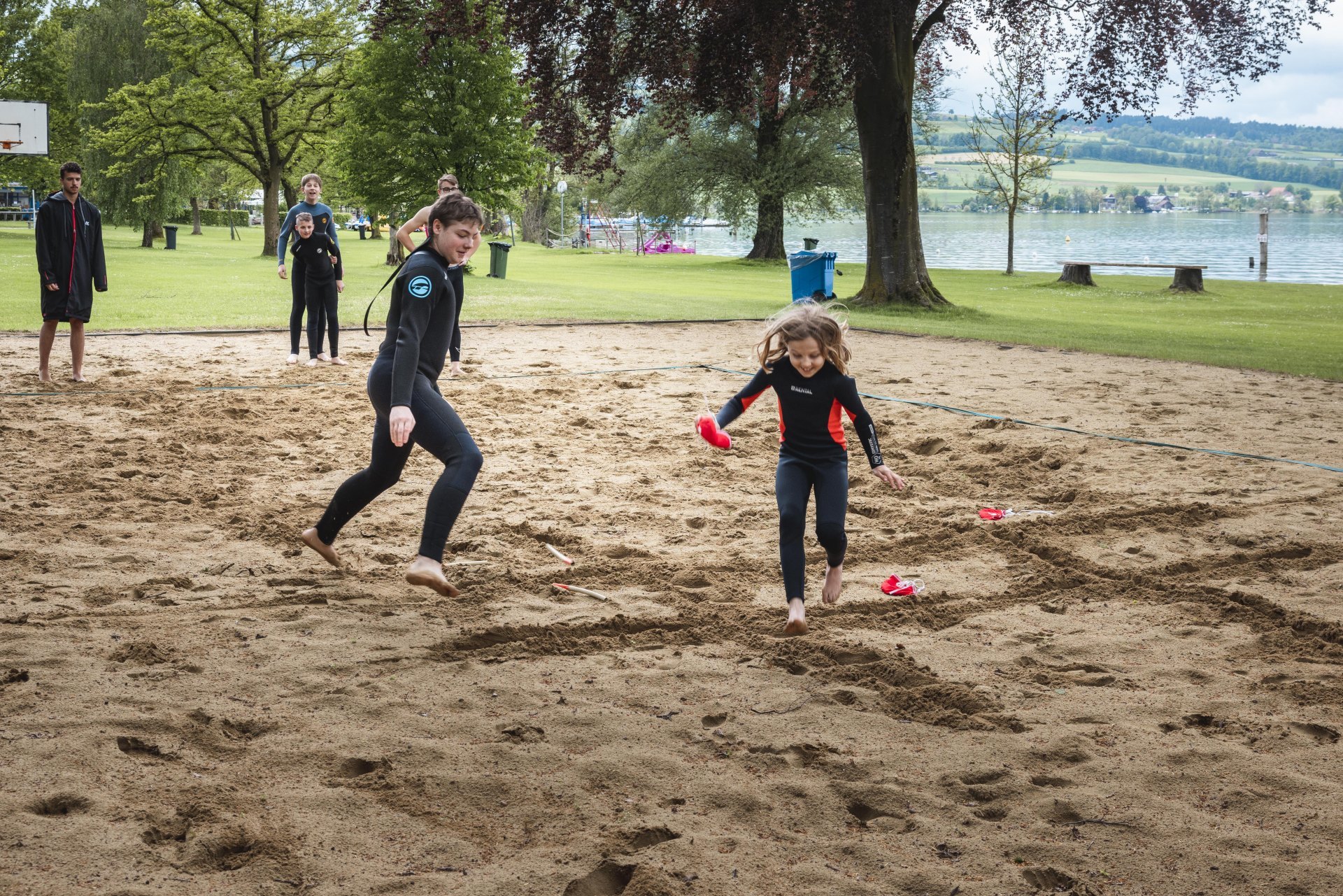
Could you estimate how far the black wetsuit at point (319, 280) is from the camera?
12500 millimetres

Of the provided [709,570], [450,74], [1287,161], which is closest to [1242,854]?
[709,570]

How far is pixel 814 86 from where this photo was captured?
20.2 metres

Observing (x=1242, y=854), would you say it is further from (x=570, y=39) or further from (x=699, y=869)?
(x=570, y=39)

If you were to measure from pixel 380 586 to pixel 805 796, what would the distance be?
2871mm

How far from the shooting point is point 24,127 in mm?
45156

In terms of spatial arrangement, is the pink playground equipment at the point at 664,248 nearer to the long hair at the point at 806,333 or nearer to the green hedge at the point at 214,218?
the green hedge at the point at 214,218

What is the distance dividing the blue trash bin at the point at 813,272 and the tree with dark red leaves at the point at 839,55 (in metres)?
1.94

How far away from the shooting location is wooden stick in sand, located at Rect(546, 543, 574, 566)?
6.16 metres

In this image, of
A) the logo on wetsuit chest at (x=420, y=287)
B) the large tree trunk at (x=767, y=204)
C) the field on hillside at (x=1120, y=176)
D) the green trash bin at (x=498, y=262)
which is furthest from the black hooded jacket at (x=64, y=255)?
the field on hillside at (x=1120, y=176)

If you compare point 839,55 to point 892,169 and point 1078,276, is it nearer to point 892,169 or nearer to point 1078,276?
point 892,169

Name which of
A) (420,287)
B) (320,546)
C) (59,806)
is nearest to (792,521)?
(420,287)

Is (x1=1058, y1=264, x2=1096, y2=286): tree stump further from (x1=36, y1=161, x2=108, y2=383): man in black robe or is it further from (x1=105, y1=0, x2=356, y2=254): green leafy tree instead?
(x1=36, y1=161, x2=108, y2=383): man in black robe

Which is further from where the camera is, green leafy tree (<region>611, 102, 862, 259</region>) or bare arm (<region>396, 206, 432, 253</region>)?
green leafy tree (<region>611, 102, 862, 259</region>)

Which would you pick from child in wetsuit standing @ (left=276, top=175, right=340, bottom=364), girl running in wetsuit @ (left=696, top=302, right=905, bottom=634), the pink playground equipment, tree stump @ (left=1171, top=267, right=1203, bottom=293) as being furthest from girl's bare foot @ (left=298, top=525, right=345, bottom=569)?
the pink playground equipment
